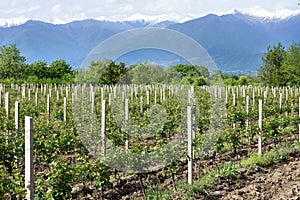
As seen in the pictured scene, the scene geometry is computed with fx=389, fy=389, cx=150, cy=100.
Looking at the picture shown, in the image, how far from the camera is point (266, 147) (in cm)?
1080

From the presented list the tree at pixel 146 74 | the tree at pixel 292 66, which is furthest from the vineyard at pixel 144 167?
the tree at pixel 292 66

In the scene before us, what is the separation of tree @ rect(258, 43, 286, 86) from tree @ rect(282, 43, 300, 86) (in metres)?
1.13

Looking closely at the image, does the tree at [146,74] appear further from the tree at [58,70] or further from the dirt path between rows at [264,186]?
the tree at [58,70]

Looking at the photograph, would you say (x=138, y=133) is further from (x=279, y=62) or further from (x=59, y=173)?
(x=279, y=62)

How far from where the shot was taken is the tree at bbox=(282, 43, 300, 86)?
41750mm

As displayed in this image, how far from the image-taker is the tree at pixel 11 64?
174 feet

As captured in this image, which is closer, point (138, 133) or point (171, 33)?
point (171, 33)

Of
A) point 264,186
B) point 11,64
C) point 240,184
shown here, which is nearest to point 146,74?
point 240,184

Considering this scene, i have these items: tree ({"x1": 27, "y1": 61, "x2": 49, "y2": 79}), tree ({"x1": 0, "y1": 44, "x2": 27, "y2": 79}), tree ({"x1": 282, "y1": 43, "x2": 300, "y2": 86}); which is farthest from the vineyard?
tree ({"x1": 27, "y1": 61, "x2": 49, "y2": 79})

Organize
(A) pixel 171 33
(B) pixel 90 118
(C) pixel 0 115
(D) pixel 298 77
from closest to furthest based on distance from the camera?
(A) pixel 171 33
(C) pixel 0 115
(B) pixel 90 118
(D) pixel 298 77

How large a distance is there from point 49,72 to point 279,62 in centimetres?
3324

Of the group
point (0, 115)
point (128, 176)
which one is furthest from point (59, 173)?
point (0, 115)

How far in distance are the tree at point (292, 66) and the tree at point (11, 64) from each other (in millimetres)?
33738

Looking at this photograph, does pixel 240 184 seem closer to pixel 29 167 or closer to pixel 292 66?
pixel 29 167
